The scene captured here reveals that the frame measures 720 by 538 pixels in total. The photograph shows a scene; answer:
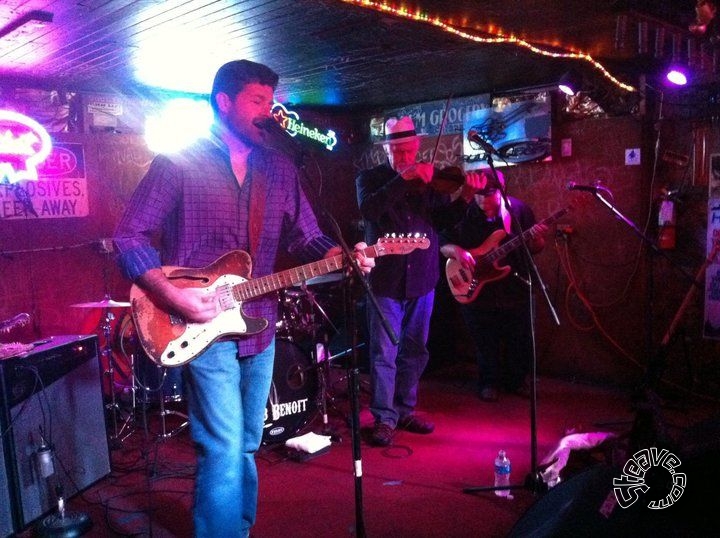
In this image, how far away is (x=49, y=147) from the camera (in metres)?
5.45

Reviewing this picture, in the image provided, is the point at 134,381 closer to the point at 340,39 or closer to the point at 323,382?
the point at 323,382

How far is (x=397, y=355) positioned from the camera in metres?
4.83

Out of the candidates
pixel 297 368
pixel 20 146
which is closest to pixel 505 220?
pixel 297 368

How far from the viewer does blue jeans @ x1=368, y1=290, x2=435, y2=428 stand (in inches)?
177

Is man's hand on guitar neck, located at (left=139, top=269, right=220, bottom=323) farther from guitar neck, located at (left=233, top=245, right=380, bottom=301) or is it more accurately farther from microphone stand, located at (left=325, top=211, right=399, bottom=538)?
microphone stand, located at (left=325, top=211, right=399, bottom=538)

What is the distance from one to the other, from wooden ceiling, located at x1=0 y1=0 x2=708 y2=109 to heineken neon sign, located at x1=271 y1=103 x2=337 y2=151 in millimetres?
498

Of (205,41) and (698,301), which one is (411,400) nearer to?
(698,301)

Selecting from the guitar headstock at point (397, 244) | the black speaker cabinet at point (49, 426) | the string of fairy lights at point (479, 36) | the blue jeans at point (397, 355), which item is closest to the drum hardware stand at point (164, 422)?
the black speaker cabinet at point (49, 426)

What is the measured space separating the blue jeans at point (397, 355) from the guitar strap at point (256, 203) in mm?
1785

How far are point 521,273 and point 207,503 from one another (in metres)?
3.74

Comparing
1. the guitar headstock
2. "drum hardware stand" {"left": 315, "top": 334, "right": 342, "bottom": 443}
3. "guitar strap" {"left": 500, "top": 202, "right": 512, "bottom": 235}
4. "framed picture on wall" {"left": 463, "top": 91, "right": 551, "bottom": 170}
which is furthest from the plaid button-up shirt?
"framed picture on wall" {"left": 463, "top": 91, "right": 551, "bottom": 170}

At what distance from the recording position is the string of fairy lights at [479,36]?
12.8ft

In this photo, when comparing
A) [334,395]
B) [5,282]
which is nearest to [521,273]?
[334,395]

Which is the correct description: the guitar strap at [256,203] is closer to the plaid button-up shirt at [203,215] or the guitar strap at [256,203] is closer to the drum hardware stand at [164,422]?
the plaid button-up shirt at [203,215]
